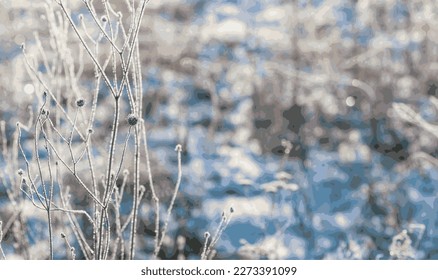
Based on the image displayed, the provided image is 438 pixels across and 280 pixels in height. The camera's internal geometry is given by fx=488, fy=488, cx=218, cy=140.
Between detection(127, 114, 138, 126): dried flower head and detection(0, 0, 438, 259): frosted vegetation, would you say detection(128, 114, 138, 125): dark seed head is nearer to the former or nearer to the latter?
detection(127, 114, 138, 126): dried flower head

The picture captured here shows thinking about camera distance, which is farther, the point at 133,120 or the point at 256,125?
the point at 256,125

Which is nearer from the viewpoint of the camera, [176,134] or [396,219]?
[396,219]

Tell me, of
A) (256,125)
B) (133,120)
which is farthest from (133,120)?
(256,125)

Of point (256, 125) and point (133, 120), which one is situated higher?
point (133, 120)

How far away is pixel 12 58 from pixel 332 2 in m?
1.25

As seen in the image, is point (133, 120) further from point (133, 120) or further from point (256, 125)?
point (256, 125)

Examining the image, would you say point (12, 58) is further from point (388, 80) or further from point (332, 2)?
point (388, 80)

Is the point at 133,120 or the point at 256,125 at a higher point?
the point at 133,120

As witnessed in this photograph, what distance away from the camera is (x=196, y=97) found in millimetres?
2010

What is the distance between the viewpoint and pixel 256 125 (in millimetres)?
1931

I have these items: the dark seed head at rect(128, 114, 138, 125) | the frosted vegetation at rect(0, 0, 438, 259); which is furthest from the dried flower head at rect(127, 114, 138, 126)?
the frosted vegetation at rect(0, 0, 438, 259)

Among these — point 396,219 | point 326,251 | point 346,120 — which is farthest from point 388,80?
point 326,251

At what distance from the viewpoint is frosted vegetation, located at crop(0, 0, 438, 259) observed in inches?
69.1
